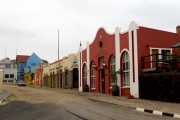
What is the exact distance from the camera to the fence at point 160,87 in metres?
18.9

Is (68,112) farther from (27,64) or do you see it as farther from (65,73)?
(27,64)

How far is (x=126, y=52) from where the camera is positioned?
1013 inches

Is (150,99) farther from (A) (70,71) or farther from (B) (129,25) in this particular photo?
(A) (70,71)

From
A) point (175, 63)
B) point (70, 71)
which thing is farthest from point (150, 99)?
point (70, 71)

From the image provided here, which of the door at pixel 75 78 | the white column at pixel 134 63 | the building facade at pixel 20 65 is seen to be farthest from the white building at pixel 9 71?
the white column at pixel 134 63

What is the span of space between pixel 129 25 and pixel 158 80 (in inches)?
242

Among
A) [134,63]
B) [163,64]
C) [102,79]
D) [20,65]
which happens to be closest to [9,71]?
[20,65]

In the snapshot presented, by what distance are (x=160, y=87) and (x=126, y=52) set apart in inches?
244

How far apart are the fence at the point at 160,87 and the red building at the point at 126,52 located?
0.88 meters

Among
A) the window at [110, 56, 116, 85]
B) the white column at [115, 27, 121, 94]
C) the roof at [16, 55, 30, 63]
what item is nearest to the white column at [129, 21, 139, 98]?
the white column at [115, 27, 121, 94]

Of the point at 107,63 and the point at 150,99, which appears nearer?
the point at 150,99

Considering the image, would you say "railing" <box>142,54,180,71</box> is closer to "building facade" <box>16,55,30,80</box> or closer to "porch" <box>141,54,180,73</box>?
"porch" <box>141,54,180,73</box>

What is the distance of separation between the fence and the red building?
0.88 metres

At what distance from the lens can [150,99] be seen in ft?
70.6
